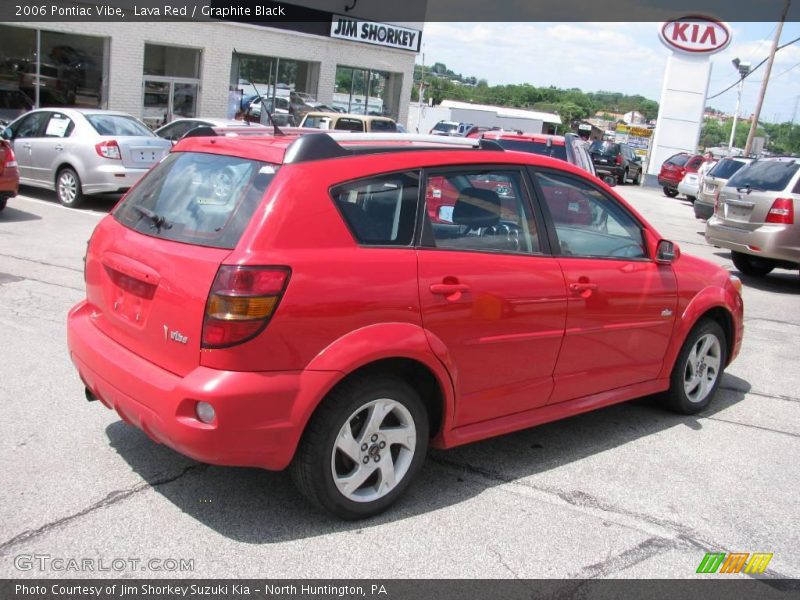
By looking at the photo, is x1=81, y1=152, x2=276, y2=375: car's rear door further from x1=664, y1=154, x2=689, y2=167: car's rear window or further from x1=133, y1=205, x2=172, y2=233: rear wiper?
x1=664, y1=154, x2=689, y2=167: car's rear window

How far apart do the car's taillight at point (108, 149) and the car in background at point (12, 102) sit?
8719 millimetres

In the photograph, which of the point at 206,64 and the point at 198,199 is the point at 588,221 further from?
the point at 206,64

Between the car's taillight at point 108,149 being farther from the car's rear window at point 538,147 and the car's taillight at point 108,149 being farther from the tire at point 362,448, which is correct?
the tire at point 362,448

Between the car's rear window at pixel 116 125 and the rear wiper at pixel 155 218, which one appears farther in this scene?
the car's rear window at pixel 116 125

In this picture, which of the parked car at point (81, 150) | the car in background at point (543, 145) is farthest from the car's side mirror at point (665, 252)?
the parked car at point (81, 150)

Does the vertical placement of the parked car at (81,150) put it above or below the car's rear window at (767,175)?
below

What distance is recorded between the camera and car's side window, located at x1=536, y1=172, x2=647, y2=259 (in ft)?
15.6

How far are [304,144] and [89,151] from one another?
33.9 feet

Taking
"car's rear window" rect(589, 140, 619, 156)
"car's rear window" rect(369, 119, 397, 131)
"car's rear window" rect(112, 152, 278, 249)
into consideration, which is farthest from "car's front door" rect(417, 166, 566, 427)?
"car's rear window" rect(589, 140, 619, 156)

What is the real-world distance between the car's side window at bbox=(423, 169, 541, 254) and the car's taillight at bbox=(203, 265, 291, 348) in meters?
0.92

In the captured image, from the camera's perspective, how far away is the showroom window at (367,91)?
30366mm

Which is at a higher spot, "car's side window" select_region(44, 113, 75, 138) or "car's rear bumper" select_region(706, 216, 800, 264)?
"car's side window" select_region(44, 113, 75, 138)

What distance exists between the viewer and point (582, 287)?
15.3ft

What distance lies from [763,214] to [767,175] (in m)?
0.78
